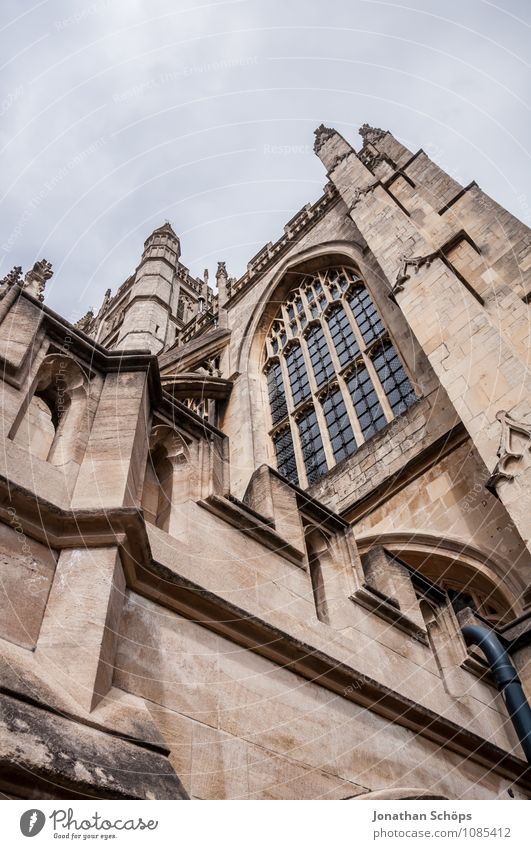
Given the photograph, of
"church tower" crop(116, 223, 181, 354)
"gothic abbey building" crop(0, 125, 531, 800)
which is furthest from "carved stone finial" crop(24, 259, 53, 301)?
"church tower" crop(116, 223, 181, 354)

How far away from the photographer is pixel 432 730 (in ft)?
12.8

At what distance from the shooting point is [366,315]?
485 inches

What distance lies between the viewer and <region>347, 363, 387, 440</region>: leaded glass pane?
10.3 metres

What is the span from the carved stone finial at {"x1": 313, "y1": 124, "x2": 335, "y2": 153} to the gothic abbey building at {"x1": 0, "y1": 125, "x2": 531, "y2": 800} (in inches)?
321

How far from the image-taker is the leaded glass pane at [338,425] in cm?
1055

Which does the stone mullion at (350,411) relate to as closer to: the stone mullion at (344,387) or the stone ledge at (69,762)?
the stone mullion at (344,387)

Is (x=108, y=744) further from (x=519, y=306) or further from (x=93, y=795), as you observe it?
(x=519, y=306)

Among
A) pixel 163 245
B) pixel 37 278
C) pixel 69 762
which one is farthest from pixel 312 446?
pixel 163 245

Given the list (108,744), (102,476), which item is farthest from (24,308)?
(108,744)

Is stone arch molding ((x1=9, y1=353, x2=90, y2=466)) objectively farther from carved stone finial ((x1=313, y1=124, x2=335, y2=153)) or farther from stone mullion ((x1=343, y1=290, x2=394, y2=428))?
carved stone finial ((x1=313, y1=124, x2=335, y2=153))

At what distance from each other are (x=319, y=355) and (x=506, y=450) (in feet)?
24.6
